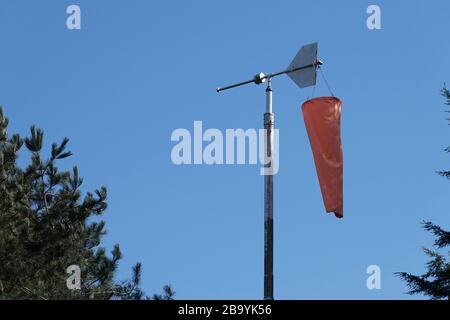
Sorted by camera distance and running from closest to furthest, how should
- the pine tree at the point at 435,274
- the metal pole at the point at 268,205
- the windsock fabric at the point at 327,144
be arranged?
the metal pole at the point at 268,205 < the windsock fabric at the point at 327,144 < the pine tree at the point at 435,274

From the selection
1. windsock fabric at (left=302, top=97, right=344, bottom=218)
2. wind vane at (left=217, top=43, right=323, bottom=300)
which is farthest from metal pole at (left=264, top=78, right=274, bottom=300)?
windsock fabric at (left=302, top=97, right=344, bottom=218)

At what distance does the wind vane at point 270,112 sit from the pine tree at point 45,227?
40.6ft

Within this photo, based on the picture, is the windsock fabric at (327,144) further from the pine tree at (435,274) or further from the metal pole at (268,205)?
the pine tree at (435,274)

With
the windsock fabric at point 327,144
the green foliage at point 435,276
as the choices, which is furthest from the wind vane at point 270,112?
the green foliage at point 435,276

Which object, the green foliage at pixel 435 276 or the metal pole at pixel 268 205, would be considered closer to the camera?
the metal pole at pixel 268 205

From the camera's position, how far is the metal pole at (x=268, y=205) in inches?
381

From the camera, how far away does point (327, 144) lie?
399 inches

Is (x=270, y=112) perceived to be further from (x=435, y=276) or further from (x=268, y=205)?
(x=435, y=276)

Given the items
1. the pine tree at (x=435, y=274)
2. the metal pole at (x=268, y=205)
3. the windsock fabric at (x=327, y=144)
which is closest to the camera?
the metal pole at (x=268, y=205)

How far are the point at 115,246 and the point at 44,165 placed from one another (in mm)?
3011

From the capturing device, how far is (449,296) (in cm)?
2009

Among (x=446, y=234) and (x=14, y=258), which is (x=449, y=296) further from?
(x=14, y=258)

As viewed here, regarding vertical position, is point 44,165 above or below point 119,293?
above
